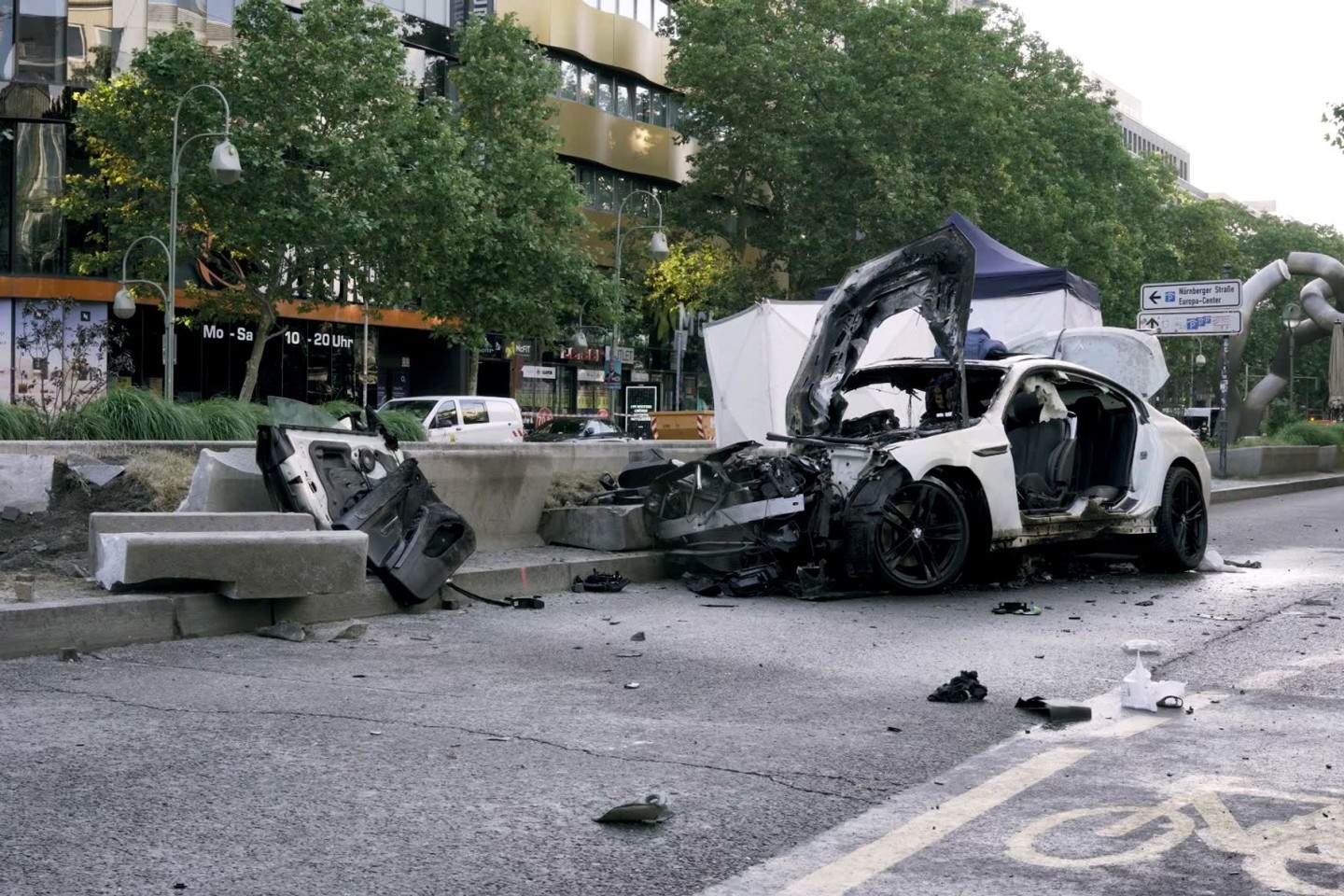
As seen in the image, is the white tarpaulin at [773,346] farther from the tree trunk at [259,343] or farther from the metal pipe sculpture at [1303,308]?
the metal pipe sculpture at [1303,308]

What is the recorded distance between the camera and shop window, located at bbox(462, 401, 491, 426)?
1195 inches

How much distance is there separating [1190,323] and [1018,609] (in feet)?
58.2

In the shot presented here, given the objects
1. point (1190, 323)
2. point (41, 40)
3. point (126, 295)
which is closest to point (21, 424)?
point (1190, 323)

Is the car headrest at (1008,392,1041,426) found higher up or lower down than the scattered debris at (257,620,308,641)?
higher up

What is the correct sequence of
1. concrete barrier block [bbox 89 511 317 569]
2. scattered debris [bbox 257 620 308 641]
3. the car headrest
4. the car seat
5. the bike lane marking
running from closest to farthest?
the bike lane marking
scattered debris [bbox 257 620 308 641]
concrete barrier block [bbox 89 511 317 569]
the car seat
the car headrest

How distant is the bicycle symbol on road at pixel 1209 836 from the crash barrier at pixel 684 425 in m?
29.7

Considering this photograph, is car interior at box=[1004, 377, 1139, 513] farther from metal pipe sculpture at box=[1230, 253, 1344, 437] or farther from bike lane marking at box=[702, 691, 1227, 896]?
metal pipe sculpture at box=[1230, 253, 1344, 437]

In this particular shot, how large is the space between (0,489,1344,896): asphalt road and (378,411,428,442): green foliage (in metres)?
7.97

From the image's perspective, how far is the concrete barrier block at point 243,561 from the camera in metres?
8.06

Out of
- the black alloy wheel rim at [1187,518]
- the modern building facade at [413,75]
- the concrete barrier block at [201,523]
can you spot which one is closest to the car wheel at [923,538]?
the black alloy wheel rim at [1187,518]

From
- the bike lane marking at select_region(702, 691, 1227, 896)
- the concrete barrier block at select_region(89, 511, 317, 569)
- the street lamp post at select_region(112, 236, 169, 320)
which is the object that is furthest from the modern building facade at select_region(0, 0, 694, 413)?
the bike lane marking at select_region(702, 691, 1227, 896)

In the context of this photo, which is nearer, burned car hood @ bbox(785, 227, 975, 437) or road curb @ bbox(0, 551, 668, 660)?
road curb @ bbox(0, 551, 668, 660)

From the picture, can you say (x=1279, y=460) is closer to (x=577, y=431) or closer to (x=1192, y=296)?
(x=1192, y=296)

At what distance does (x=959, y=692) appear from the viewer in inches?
265
